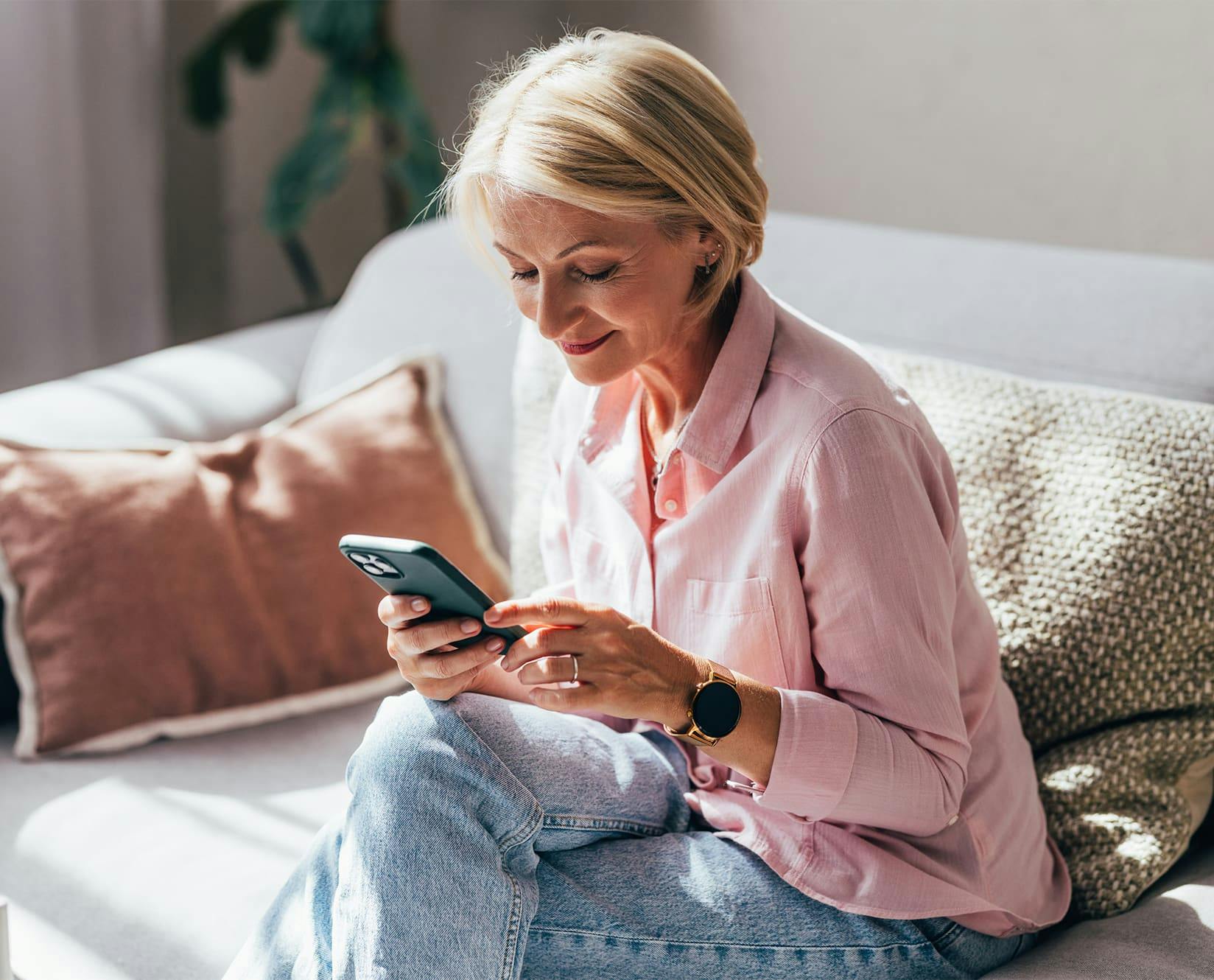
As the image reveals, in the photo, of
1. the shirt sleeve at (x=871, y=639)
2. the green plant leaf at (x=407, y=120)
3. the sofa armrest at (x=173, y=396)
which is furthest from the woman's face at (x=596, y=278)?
the green plant leaf at (x=407, y=120)

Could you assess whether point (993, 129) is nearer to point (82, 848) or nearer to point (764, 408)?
point (764, 408)

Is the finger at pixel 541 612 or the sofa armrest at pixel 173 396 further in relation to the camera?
the sofa armrest at pixel 173 396

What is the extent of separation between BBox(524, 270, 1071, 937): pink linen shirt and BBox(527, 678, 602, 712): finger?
10cm

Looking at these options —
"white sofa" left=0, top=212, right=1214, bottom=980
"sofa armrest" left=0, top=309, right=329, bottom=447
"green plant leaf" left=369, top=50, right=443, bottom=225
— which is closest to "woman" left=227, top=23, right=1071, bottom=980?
"white sofa" left=0, top=212, right=1214, bottom=980

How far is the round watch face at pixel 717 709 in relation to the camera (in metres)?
0.93

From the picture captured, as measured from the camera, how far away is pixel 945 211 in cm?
209

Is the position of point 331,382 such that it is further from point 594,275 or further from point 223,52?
point 223,52

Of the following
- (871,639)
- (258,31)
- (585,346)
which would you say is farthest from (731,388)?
(258,31)

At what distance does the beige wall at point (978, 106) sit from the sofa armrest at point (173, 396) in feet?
2.76

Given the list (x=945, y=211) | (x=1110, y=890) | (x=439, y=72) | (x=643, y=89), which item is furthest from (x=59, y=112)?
(x=1110, y=890)

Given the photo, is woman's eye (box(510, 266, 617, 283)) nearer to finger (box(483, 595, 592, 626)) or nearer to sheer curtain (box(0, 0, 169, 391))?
finger (box(483, 595, 592, 626))

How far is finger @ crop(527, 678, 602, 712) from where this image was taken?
3.02 ft

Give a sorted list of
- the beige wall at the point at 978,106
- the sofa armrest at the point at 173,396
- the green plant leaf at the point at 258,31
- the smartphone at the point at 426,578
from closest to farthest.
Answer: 1. the smartphone at the point at 426,578
2. the sofa armrest at the point at 173,396
3. the beige wall at the point at 978,106
4. the green plant leaf at the point at 258,31

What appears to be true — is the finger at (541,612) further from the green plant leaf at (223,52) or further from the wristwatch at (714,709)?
the green plant leaf at (223,52)
